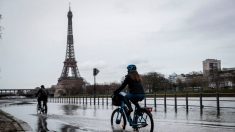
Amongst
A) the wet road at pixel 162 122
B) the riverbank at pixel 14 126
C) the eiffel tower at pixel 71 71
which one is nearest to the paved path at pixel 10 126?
the riverbank at pixel 14 126

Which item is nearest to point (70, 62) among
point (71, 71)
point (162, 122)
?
point (71, 71)

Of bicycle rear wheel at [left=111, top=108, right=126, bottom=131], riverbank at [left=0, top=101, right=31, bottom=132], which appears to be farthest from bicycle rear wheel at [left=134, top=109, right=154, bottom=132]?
riverbank at [left=0, top=101, right=31, bottom=132]

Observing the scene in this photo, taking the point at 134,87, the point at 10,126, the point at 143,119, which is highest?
the point at 134,87

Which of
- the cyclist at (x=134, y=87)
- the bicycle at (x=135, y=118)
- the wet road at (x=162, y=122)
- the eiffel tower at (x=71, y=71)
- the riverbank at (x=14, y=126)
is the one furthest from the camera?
the eiffel tower at (x=71, y=71)

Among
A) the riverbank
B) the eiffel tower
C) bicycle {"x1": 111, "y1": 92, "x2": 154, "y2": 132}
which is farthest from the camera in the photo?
the eiffel tower

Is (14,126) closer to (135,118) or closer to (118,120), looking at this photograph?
(118,120)

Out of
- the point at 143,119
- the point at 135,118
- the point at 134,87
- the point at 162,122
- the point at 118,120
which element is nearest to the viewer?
the point at 143,119

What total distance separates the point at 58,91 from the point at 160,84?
36009 mm

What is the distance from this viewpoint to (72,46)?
132m

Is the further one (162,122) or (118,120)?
(162,122)

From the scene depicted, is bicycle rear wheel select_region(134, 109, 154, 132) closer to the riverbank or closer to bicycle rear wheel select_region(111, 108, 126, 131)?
bicycle rear wheel select_region(111, 108, 126, 131)

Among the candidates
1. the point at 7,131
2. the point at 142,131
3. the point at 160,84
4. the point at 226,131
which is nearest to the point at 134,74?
the point at 142,131

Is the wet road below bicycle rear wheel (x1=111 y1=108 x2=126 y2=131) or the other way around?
below

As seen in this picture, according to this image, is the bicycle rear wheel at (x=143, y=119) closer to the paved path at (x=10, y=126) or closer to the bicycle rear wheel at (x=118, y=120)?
the bicycle rear wheel at (x=118, y=120)
